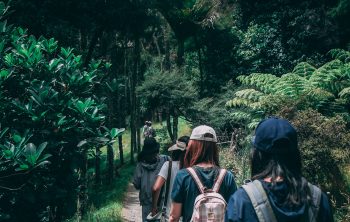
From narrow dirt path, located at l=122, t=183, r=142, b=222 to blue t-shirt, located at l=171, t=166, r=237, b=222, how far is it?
26.6 feet

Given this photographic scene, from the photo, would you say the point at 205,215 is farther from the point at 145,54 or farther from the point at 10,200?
the point at 145,54

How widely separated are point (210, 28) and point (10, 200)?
22.2 metres

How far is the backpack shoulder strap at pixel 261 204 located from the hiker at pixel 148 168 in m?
4.11

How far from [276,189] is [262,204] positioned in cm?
11

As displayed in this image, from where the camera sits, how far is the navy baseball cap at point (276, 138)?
2.50 meters

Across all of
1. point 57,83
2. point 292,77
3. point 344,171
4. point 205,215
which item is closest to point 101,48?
point 292,77

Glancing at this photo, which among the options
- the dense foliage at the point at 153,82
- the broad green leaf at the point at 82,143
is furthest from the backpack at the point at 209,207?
the broad green leaf at the point at 82,143

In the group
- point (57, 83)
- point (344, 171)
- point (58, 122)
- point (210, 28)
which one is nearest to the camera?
point (58, 122)

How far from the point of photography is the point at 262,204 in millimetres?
2396

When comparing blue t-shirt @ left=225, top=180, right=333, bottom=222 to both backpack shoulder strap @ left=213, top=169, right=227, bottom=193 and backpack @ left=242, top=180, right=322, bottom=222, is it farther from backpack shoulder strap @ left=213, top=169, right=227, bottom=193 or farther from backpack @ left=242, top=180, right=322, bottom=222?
backpack shoulder strap @ left=213, top=169, right=227, bottom=193

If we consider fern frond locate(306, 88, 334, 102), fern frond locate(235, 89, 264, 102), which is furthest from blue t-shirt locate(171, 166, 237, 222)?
fern frond locate(235, 89, 264, 102)

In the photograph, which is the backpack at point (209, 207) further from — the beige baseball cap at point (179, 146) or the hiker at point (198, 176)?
the beige baseball cap at point (179, 146)

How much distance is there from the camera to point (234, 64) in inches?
998

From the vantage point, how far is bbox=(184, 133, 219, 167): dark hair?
388 cm
